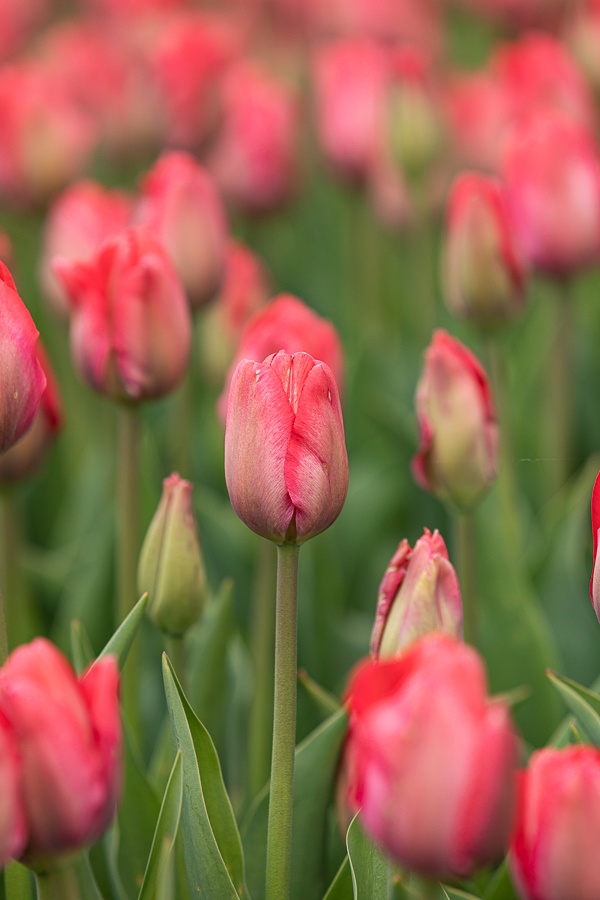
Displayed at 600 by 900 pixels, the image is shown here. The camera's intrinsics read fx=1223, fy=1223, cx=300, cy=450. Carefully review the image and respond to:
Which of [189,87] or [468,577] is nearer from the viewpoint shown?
[468,577]

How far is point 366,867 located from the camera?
686mm

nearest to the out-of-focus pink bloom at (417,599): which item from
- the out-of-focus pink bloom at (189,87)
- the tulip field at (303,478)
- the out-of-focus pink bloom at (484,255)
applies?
the tulip field at (303,478)

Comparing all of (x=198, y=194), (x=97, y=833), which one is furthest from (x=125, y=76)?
(x=97, y=833)

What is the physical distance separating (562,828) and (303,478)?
22 centimetres

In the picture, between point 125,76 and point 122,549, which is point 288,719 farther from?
point 125,76

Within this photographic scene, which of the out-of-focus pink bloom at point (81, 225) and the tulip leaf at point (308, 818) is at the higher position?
the out-of-focus pink bloom at point (81, 225)

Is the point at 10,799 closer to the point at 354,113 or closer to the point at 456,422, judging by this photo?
the point at 456,422

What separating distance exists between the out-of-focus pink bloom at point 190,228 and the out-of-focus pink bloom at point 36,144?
505mm

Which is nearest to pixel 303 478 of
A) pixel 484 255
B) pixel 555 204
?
pixel 484 255

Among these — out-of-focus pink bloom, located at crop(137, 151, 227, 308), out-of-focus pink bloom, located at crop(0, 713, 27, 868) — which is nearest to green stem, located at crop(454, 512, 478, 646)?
out-of-focus pink bloom, located at crop(137, 151, 227, 308)

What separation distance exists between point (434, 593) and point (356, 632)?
0.50 m

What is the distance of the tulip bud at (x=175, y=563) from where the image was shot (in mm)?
805

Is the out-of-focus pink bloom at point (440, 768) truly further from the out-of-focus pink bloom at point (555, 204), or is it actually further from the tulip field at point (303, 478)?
the out-of-focus pink bloom at point (555, 204)

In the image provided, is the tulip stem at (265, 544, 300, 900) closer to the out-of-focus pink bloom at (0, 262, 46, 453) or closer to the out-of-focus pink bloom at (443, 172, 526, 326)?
the out-of-focus pink bloom at (0, 262, 46, 453)
